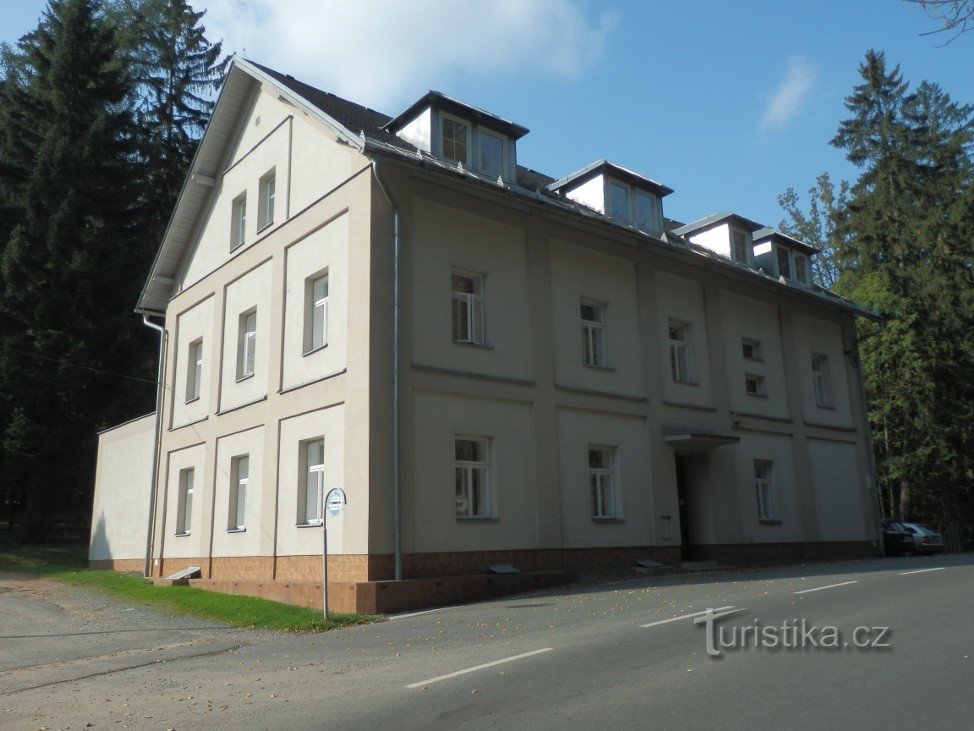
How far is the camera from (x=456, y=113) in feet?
62.8

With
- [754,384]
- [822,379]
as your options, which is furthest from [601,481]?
[822,379]

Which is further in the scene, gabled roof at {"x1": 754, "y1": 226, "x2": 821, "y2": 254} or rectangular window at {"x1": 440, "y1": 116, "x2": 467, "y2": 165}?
gabled roof at {"x1": 754, "y1": 226, "x2": 821, "y2": 254}

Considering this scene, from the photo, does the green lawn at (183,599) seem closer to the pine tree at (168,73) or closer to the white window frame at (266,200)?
the white window frame at (266,200)

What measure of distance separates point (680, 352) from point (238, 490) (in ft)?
38.2

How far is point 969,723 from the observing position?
5707 mm

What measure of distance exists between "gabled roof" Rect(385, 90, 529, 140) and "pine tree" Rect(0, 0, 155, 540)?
52.8 feet

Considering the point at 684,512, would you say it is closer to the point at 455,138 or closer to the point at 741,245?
the point at 741,245

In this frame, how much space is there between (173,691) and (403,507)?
6921mm

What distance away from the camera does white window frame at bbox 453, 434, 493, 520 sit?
55.1ft

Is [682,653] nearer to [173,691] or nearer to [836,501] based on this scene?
[173,691]

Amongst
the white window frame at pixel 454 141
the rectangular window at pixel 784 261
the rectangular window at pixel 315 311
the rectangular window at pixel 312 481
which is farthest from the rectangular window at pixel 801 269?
the rectangular window at pixel 312 481

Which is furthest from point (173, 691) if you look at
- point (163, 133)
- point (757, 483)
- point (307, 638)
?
point (163, 133)

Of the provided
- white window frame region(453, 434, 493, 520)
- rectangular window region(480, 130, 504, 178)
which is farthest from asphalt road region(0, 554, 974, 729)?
rectangular window region(480, 130, 504, 178)

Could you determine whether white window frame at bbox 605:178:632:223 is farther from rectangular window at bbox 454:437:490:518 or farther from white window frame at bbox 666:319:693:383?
rectangular window at bbox 454:437:490:518
